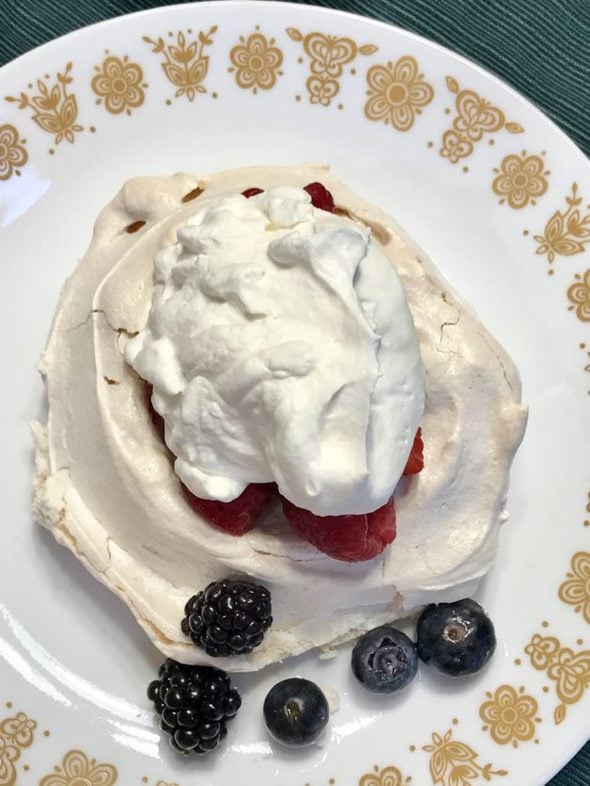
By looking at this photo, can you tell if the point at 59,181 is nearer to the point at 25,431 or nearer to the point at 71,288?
the point at 71,288

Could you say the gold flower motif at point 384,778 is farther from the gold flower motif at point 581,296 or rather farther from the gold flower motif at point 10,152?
the gold flower motif at point 10,152

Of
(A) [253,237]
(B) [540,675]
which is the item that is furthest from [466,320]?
(B) [540,675]

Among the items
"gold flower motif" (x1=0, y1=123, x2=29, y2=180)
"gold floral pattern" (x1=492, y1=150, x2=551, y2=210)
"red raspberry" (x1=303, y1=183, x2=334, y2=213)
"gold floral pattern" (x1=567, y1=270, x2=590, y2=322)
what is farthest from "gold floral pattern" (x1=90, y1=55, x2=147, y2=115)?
"gold floral pattern" (x1=567, y1=270, x2=590, y2=322)

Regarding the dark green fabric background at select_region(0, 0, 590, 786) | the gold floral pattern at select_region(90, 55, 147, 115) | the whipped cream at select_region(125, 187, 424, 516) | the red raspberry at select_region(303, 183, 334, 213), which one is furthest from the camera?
the dark green fabric background at select_region(0, 0, 590, 786)

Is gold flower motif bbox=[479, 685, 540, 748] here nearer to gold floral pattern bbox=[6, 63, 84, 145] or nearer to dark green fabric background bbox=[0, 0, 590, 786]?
dark green fabric background bbox=[0, 0, 590, 786]

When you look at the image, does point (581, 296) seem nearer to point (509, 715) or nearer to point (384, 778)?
point (509, 715)

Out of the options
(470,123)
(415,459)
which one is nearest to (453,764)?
(415,459)

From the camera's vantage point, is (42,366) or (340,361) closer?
(340,361)
